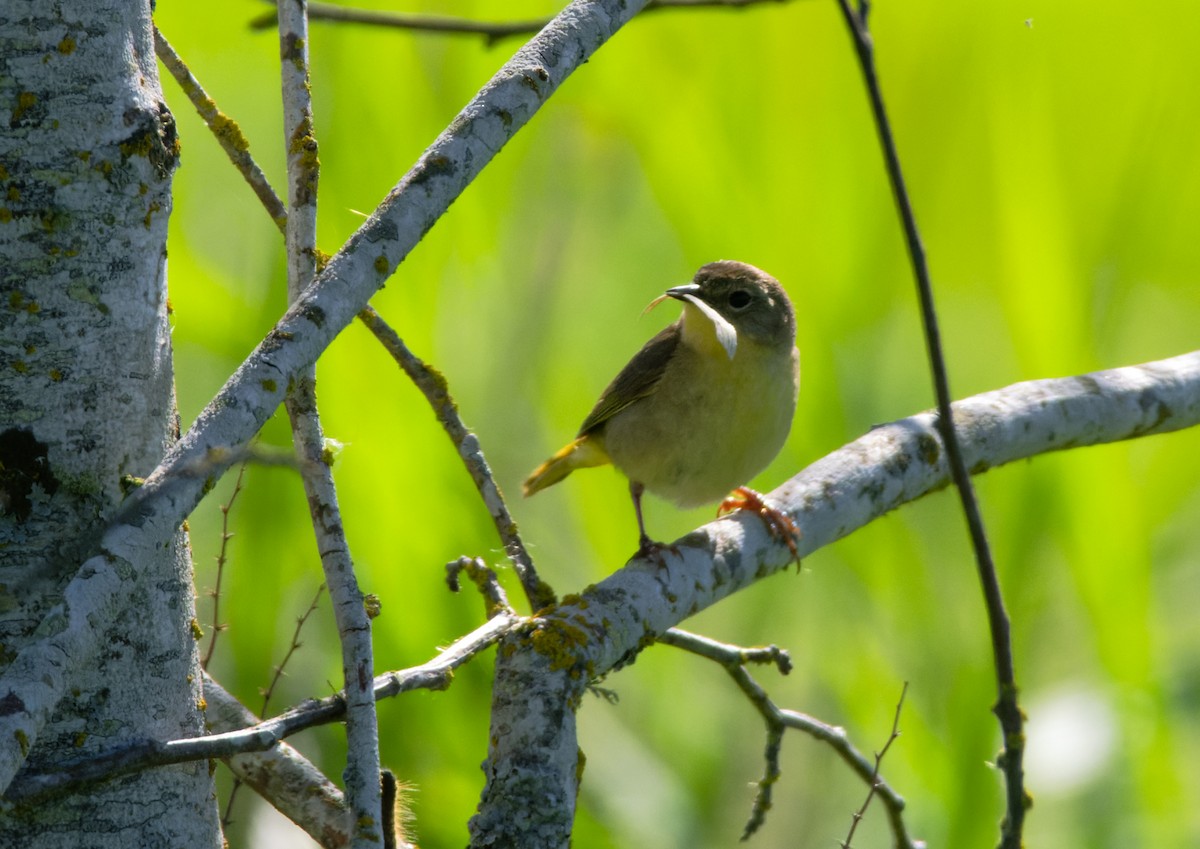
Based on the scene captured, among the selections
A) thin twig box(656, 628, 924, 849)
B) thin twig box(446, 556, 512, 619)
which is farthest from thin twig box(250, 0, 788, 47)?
thin twig box(656, 628, 924, 849)

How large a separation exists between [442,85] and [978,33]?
79.6 inches

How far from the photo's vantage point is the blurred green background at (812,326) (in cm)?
388

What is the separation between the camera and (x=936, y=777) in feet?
12.9

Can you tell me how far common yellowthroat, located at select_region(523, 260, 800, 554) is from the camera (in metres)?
3.21

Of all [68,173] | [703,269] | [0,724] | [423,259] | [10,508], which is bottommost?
[0,724]

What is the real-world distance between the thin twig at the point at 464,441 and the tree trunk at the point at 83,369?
48 centimetres

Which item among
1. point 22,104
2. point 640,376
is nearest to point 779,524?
point 640,376

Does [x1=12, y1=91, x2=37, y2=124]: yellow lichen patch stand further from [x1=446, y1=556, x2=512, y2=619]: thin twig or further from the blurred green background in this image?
the blurred green background

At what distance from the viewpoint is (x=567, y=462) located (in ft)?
12.5

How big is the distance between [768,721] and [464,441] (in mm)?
1007

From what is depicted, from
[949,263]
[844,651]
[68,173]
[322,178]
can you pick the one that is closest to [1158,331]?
[949,263]

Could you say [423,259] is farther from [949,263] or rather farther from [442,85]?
[949,263]

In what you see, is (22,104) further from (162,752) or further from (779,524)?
(779,524)

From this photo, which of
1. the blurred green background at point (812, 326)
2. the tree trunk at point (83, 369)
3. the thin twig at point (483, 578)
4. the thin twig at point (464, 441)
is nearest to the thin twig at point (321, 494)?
the tree trunk at point (83, 369)
